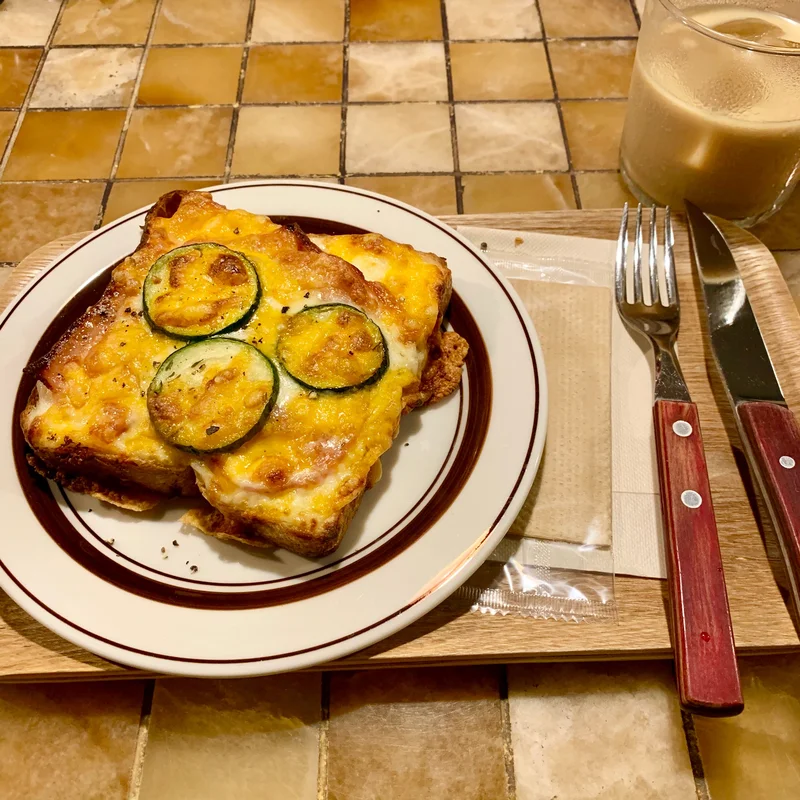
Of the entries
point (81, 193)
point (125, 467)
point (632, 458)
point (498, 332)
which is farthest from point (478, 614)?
point (81, 193)

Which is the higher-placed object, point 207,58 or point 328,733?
point 207,58

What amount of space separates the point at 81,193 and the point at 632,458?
89.5 inches

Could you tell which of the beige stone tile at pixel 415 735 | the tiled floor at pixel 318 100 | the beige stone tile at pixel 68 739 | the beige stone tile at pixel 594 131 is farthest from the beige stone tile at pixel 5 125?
the beige stone tile at pixel 415 735

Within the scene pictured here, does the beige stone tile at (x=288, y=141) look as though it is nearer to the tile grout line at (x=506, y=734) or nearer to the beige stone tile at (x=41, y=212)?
the beige stone tile at (x=41, y=212)

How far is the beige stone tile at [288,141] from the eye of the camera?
106 inches

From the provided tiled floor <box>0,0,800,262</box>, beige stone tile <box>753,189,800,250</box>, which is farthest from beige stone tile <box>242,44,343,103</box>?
beige stone tile <box>753,189,800,250</box>

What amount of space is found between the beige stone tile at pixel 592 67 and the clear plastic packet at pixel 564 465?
1.29m

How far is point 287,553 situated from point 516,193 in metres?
1.74

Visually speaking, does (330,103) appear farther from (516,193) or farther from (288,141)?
(516,193)

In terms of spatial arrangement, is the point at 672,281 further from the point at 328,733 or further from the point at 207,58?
the point at 207,58

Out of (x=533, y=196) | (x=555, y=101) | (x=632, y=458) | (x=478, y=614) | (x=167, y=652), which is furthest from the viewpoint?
(x=555, y=101)

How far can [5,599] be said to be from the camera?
152 cm

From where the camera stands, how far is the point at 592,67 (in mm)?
3020

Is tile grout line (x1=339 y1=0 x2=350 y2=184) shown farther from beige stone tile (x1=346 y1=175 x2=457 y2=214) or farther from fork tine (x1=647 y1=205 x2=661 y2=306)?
fork tine (x1=647 y1=205 x2=661 y2=306)
